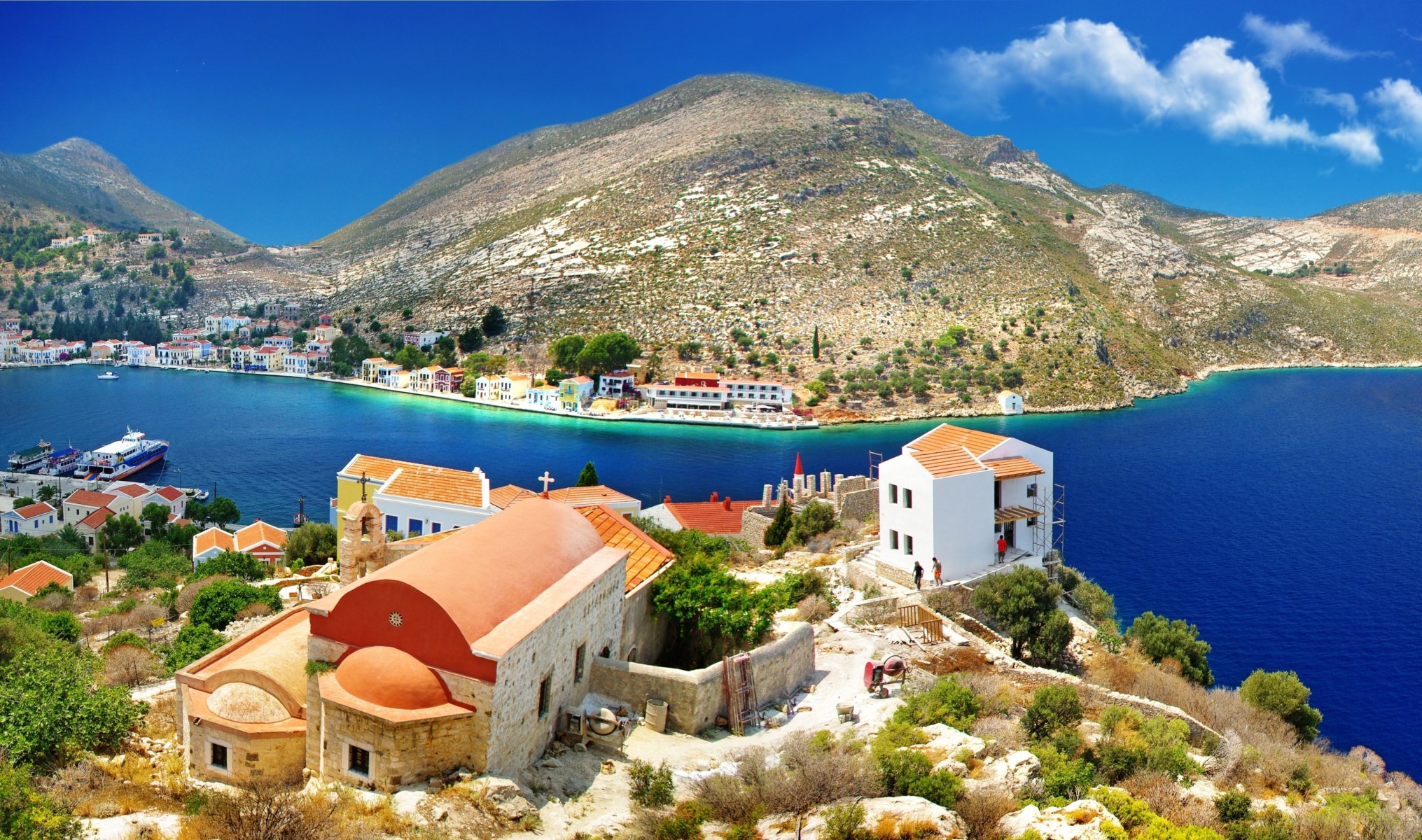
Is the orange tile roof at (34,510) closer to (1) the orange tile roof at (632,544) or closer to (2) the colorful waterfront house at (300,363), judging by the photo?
(1) the orange tile roof at (632,544)

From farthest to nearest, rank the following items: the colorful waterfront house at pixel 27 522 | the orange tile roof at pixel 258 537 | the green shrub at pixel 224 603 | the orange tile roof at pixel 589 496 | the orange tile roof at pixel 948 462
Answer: the colorful waterfront house at pixel 27 522 < the orange tile roof at pixel 258 537 < the orange tile roof at pixel 589 496 < the orange tile roof at pixel 948 462 < the green shrub at pixel 224 603

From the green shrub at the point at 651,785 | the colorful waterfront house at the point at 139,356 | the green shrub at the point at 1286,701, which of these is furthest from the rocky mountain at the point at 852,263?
the green shrub at the point at 651,785

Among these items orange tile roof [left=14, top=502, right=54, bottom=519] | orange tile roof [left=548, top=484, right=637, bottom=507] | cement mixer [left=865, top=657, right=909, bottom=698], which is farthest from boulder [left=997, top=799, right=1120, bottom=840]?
orange tile roof [left=14, top=502, right=54, bottom=519]

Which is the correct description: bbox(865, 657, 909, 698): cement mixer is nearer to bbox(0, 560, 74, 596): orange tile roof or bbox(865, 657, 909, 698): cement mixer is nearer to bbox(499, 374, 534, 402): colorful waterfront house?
bbox(0, 560, 74, 596): orange tile roof

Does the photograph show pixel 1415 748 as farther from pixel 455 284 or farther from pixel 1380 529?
pixel 455 284

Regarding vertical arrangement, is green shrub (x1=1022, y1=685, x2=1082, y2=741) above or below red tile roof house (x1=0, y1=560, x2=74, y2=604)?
above

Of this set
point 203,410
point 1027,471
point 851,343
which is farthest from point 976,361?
point 203,410
